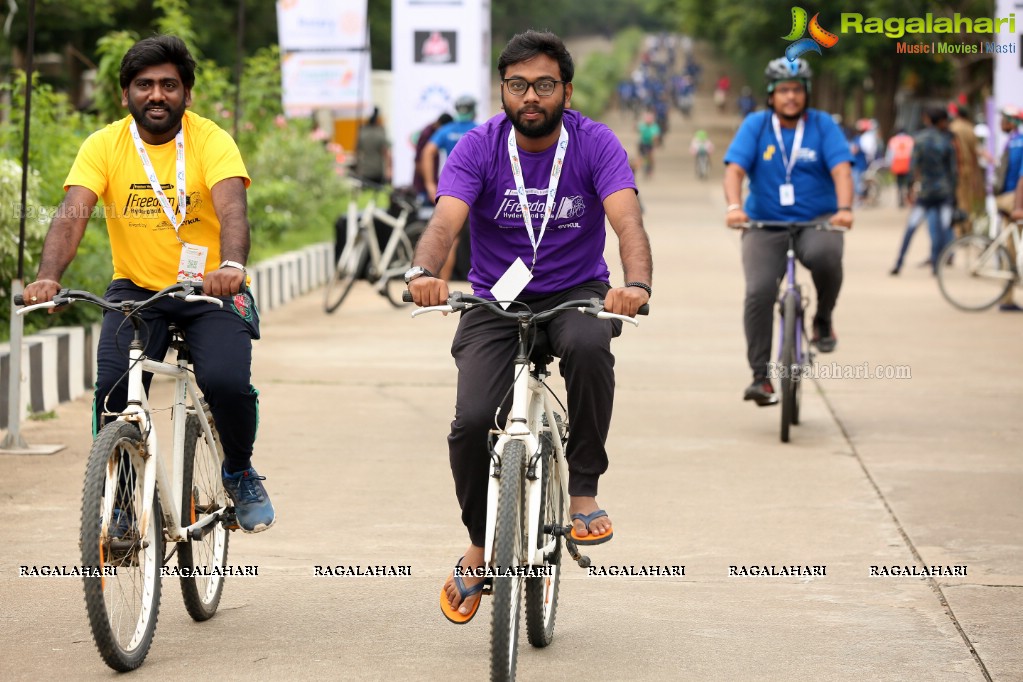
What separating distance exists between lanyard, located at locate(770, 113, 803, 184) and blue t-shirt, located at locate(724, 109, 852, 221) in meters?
0.02

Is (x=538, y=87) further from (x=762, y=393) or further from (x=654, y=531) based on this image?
(x=762, y=393)

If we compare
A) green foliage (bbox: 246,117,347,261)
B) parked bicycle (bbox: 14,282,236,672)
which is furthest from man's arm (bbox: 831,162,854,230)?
green foliage (bbox: 246,117,347,261)

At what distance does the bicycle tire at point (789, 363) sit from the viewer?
866 cm

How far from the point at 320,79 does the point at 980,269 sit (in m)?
10.3

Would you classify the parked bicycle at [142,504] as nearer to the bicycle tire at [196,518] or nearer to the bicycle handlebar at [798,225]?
the bicycle tire at [196,518]

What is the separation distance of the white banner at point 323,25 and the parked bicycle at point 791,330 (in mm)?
13974

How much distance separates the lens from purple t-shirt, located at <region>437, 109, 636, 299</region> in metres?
4.78

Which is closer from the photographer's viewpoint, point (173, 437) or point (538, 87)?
point (538, 87)

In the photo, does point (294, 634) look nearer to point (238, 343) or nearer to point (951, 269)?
point (238, 343)

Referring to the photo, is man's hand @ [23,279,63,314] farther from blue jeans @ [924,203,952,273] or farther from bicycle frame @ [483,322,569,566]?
blue jeans @ [924,203,952,273]

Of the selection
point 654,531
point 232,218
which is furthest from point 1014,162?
point 232,218

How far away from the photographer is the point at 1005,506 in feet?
23.4

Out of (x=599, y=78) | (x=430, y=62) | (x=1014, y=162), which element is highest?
(x=599, y=78)

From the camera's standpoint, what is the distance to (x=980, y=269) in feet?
49.1
